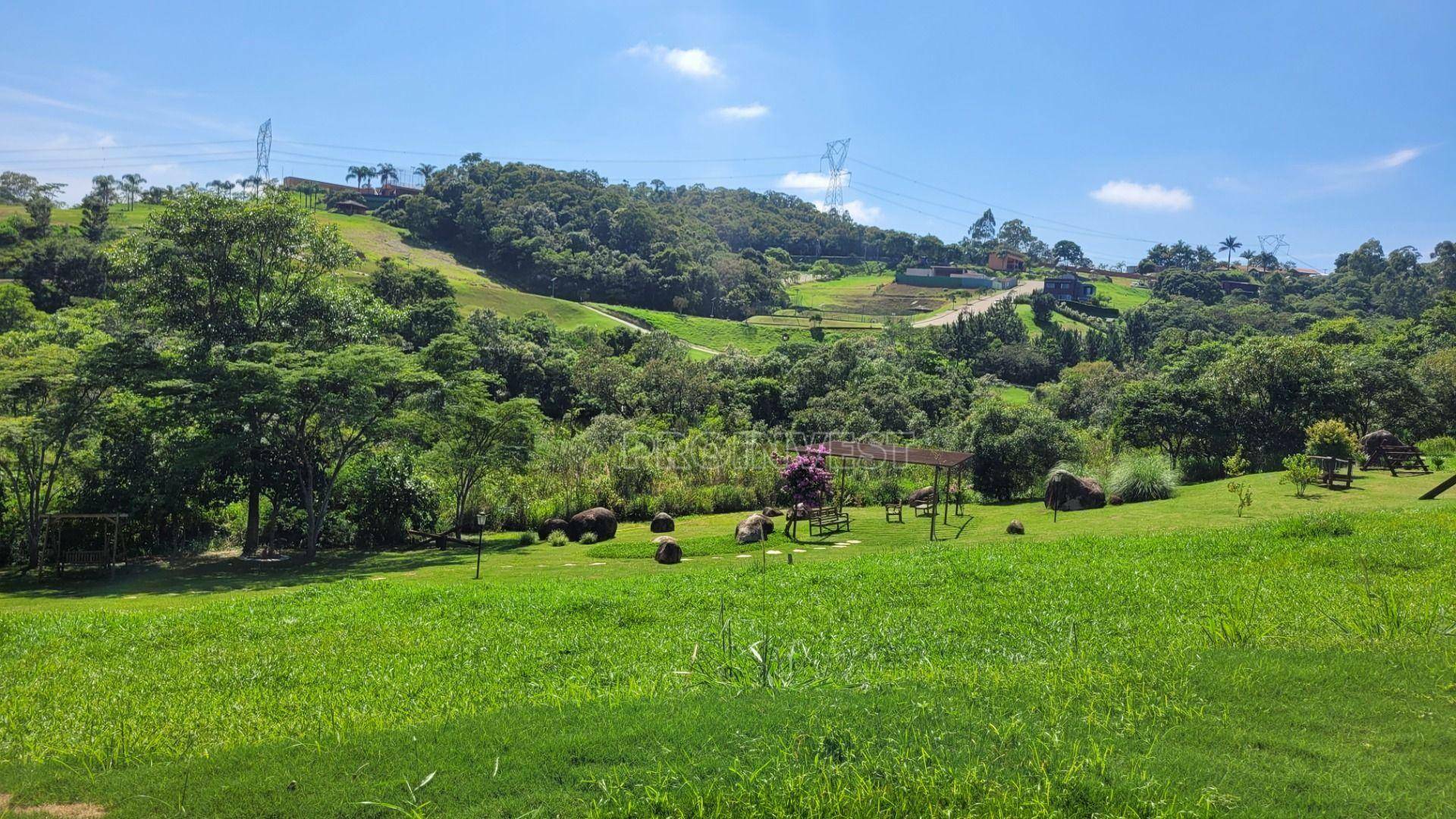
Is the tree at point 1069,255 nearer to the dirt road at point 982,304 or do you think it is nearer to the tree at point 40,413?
the dirt road at point 982,304

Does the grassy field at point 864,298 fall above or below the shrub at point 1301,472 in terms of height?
above

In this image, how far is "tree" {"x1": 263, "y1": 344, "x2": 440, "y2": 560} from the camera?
696 inches

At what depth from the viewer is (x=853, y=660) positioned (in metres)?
6.69

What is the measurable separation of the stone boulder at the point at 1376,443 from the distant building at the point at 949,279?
81.7 meters

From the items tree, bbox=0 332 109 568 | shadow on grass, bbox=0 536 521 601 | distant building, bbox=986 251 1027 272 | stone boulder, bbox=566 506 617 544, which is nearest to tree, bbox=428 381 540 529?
shadow on grass, bbox=0 536 521 601

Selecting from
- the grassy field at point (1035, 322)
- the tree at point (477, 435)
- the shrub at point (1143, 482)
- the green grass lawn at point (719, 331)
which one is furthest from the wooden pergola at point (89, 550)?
the grassy field at point (1035, 322)

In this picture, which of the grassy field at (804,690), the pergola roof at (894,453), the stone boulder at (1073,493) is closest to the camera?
the grassy field at (804,690)

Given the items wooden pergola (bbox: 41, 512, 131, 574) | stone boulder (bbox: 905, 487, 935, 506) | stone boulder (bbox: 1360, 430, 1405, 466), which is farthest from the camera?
stone boulder (bbox: 905, 487, 935, 506)

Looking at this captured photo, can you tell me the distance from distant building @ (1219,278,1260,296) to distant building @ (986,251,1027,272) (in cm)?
2739

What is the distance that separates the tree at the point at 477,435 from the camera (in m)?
20.1

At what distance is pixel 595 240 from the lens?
82.6 metres

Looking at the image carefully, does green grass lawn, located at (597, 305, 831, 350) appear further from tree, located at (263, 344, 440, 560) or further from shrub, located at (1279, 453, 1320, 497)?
shrub, located at (1279, 453, 1320, 497)

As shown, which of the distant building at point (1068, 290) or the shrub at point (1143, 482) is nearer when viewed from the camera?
the shrub at point (1143, 482)

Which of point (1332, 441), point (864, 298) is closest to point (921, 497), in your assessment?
point (1332, 441)
